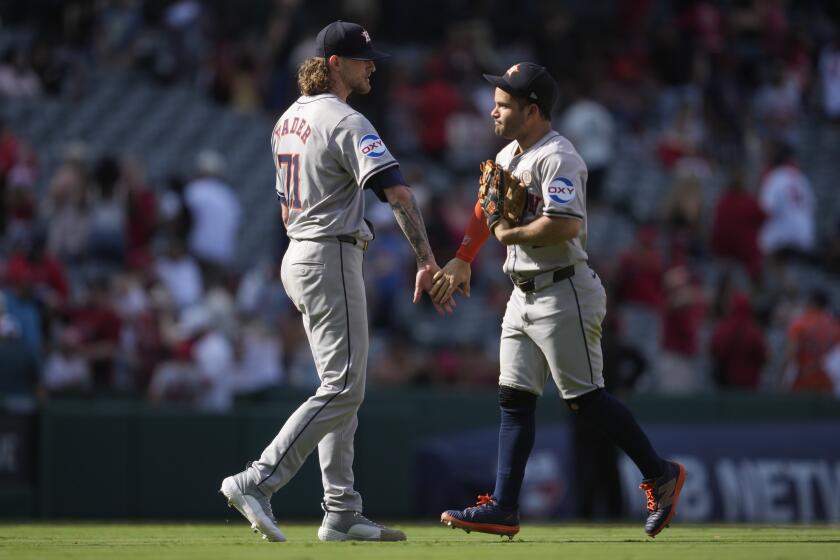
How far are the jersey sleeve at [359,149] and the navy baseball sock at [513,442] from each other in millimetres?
1263

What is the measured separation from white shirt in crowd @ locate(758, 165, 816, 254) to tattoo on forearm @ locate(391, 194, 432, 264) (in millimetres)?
11343

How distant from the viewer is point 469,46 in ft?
63.8

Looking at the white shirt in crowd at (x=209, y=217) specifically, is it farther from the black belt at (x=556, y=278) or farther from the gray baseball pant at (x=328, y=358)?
the black belt at (x=556, y=278)

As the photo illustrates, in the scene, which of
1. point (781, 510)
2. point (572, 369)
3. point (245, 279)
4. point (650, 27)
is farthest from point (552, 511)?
point (650, 27)

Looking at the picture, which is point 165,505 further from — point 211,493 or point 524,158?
point 524,158

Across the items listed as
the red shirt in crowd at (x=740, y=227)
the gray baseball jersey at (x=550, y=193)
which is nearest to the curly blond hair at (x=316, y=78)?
the gray baseball jersey at (x=550, y=193)

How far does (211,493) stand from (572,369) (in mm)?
6136

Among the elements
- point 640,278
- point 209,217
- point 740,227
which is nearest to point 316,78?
point 209,217

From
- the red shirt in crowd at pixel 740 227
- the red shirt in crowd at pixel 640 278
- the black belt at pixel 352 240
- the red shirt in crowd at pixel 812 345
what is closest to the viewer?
the black belt at pixel 352 240

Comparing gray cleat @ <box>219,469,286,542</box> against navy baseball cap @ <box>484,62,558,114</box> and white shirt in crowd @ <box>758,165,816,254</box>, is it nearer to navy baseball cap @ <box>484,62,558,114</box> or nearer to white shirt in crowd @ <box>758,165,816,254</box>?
navy baseball cap @ <box>484,62,558,114</box>

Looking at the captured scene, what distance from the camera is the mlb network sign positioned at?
12703 millimetres

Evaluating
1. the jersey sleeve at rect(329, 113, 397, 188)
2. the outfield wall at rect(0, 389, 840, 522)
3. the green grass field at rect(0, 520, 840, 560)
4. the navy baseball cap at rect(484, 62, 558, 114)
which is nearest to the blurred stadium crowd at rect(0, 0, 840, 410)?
the outfield wall at rect(0, 389, 840, 522)

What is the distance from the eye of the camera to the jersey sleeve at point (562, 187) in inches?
273

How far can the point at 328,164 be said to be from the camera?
23.1 feet
